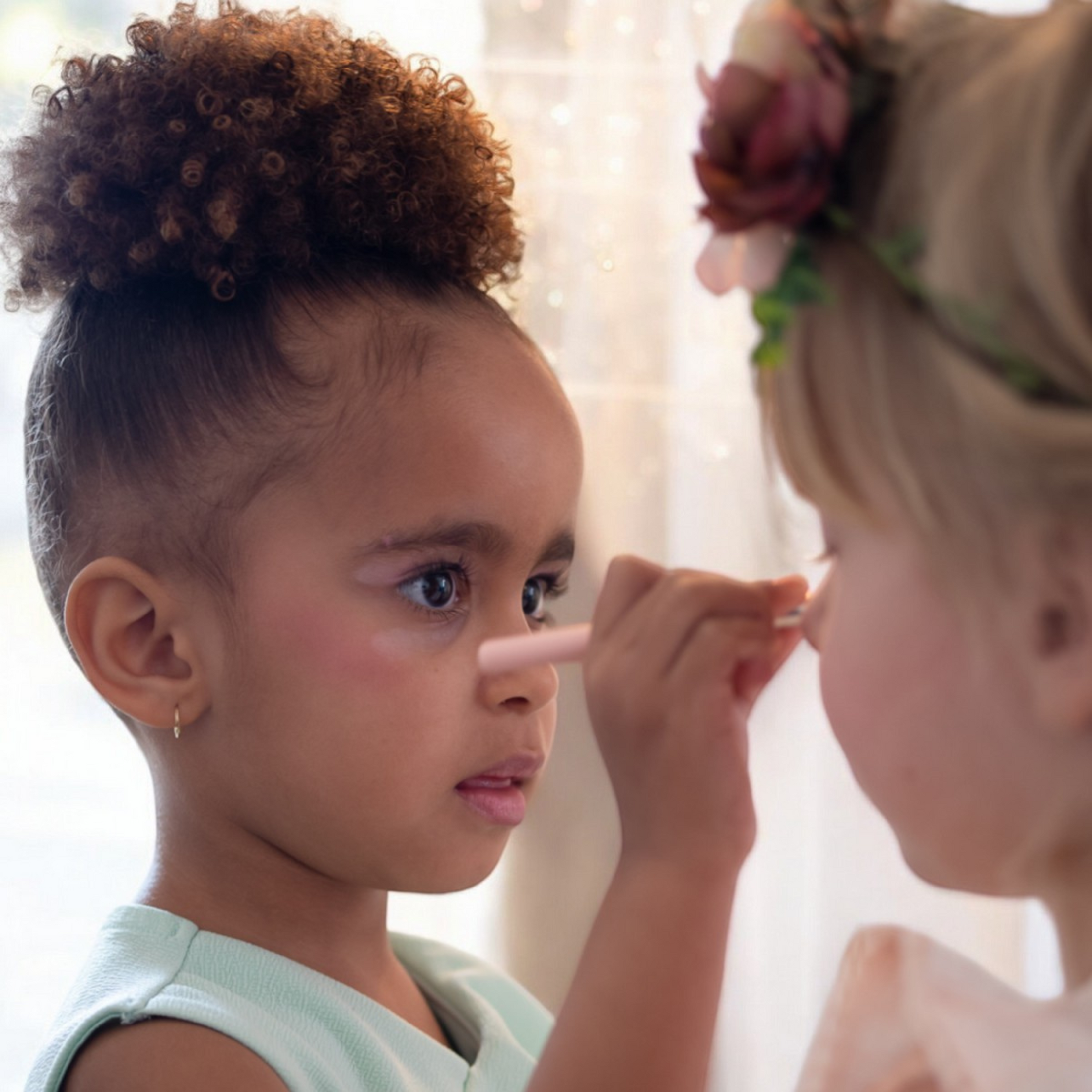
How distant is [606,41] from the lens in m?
1.42

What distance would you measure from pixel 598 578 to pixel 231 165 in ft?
2.44

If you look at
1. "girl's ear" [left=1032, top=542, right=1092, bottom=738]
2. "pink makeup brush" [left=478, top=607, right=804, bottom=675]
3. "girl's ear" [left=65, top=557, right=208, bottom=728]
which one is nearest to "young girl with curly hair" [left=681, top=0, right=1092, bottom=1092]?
"girl's ear" [left=1032, top=542, right=1092, bottom=738]

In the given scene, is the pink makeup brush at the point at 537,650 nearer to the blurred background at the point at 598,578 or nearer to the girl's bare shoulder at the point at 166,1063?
the girl's bare shoulder at the point at 166,1063

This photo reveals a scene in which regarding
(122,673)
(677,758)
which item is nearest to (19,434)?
(122,673)

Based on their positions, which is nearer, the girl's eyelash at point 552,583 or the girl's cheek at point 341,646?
the girl's cheek at point 341,646

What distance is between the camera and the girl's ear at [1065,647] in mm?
477

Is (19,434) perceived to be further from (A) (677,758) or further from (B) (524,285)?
(A) (677,758)

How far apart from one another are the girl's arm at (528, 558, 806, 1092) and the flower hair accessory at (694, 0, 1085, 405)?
149 mm

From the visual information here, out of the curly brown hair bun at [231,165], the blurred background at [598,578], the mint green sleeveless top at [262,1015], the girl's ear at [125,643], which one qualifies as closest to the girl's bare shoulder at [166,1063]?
the mint green sleeveless top at [262,1015]

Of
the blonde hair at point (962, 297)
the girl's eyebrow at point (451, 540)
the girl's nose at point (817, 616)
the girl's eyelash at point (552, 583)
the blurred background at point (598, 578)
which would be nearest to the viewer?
the blonde hair at point (962, 297)

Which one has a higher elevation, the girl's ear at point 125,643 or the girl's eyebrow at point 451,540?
the girl's eyebrow at point 451,540

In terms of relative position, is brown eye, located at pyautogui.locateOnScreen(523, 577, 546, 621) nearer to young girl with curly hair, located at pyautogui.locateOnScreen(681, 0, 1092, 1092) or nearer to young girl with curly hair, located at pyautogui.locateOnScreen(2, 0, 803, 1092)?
young girl with curly hair, located at pyautogui.locateOnScreen(2, 0, 803, 1092)

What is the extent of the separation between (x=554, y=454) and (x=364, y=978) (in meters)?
0.36

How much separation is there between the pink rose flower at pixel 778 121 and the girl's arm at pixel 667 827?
0.19m
